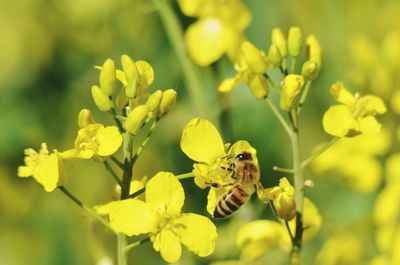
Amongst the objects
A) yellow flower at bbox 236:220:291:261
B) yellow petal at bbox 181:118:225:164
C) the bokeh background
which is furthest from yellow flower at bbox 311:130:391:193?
yellow petal at bbox 181:118:225:164

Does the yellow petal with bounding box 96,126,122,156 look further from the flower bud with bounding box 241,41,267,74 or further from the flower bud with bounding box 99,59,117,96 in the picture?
the flower bud with bounding box 241,41,267,74

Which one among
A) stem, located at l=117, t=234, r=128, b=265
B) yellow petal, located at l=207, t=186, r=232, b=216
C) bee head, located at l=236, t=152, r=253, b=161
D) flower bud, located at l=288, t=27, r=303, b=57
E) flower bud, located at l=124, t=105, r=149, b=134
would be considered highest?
flower bud, located at l=124, t=105, r=149, b=134

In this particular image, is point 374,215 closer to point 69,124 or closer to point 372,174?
point 372,174

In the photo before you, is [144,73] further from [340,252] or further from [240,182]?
[340,252]

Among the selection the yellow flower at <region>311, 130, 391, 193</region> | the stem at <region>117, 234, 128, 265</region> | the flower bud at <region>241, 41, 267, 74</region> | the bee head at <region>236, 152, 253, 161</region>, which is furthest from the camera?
the yellow flower at <region>311, 130, 391, 193</region>

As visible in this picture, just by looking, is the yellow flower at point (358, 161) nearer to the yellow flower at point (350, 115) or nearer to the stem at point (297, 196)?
the yellow flower at point (350, 115)

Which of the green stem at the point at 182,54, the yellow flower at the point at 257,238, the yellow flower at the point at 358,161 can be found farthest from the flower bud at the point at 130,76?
the yellow flower at the point at 358,161
